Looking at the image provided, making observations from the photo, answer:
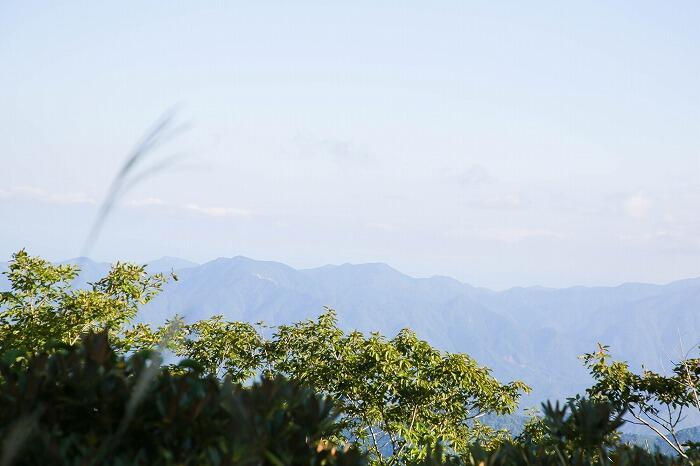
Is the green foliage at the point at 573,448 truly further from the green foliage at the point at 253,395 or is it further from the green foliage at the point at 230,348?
the green foliage at the point at 230,348

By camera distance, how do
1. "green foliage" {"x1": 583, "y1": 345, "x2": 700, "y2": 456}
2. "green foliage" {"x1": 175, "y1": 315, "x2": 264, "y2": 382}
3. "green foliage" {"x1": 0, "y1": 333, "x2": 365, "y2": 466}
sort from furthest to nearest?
"green foliage" {"x1": 175, "y1": 315, "x2": 264, "y2": 382} → "green foliage" {"x1": 583, "y1": 345, "x2": 700, "y2": 456} → "green foliage" {"x1": 0, "y1": 333, "x2": 365, "y2": 466}

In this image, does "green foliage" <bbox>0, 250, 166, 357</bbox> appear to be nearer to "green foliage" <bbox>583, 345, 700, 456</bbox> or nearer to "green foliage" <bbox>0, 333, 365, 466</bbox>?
"green foliage" <bbox>583, 345, 700, 456</bbox>

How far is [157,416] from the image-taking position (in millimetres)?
2605

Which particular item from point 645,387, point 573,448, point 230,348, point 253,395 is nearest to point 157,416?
point 253,395

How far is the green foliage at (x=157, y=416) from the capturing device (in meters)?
2.40

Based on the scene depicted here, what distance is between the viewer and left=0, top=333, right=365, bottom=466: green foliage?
2398 mm

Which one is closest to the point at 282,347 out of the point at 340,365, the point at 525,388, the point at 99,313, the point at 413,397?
the point at 340,365

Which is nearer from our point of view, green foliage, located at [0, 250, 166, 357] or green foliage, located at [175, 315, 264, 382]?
green foliage, located at [0, 250, 166, 357]

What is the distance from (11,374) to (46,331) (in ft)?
35.1

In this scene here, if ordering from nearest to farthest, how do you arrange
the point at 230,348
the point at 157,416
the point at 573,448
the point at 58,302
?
the point at 157,416, the point at 573,448, the point at 58,302, the point at 230,348

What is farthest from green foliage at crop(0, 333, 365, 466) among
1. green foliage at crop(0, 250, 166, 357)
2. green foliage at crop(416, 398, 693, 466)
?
green foliage at crop(0, 250, 166, 357)

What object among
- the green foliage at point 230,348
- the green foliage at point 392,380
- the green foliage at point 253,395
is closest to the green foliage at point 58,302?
the green foliage at point 253,395

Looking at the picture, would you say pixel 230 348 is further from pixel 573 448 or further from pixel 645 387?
pixel 573 448

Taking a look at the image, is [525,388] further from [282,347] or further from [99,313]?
[99,313]
